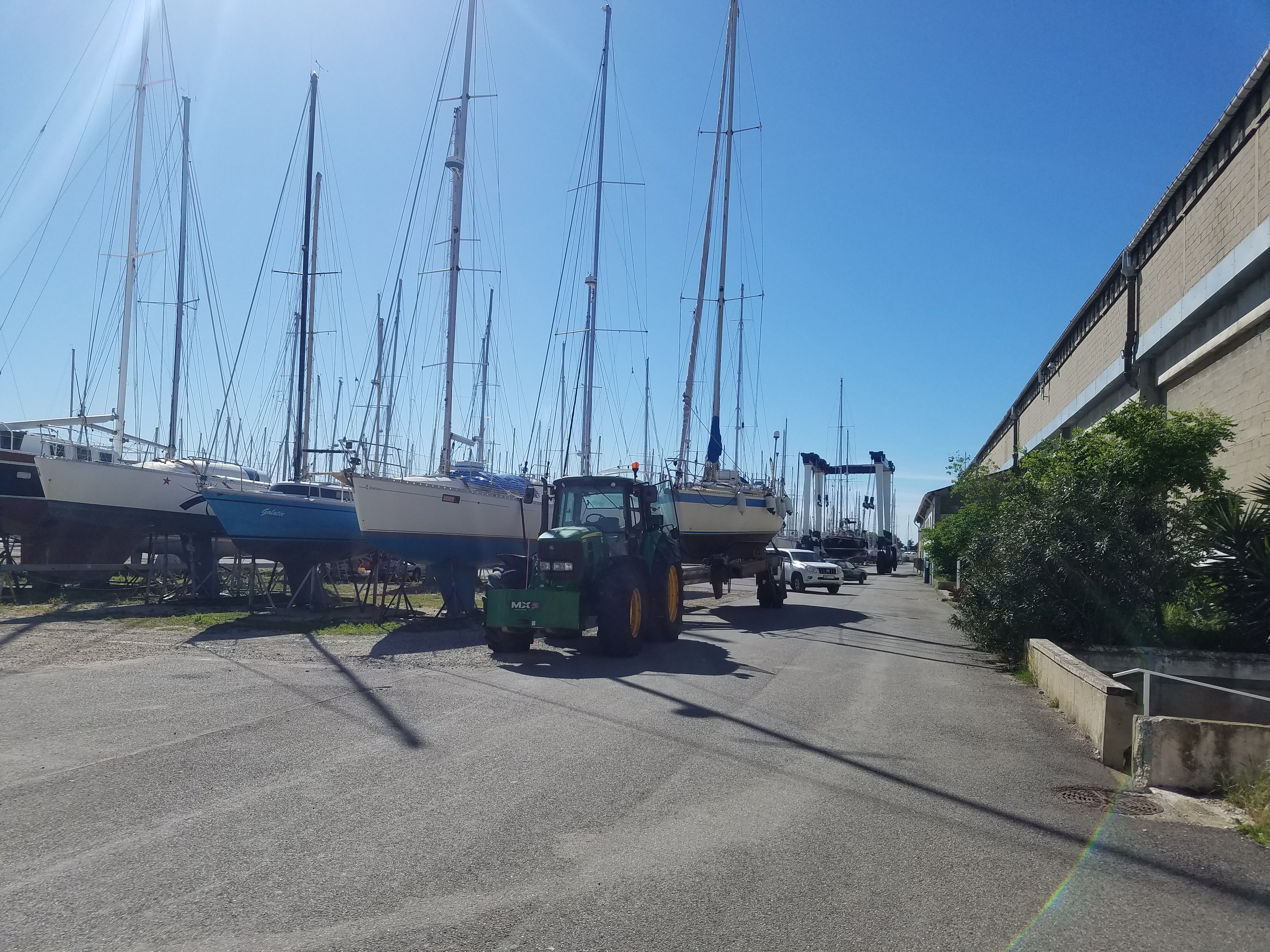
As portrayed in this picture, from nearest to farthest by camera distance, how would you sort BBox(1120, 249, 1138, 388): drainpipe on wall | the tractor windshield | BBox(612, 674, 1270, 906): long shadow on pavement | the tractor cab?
BBox(612, 674, 1270, 906): long shadow on pavement
the tractor cab
the tractor windshield
BBox(1120, 249, 1138, 388): drainpipe on wall

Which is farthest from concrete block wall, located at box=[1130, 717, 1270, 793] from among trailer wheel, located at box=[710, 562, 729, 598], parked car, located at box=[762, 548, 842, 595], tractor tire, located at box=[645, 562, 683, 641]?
parked car, located at box=[762, 548, 842, 595]

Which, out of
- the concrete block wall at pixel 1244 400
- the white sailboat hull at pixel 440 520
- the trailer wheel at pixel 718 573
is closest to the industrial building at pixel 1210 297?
the concrete block wall at pixel 1244 400

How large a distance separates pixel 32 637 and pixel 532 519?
12133mm

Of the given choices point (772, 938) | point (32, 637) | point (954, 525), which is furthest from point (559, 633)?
point (954, 525)

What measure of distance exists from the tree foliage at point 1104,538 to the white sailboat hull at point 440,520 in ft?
26.4

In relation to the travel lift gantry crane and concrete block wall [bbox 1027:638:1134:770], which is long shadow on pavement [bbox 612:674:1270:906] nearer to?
concrete block wall [bbox 1027:638:1134:770]

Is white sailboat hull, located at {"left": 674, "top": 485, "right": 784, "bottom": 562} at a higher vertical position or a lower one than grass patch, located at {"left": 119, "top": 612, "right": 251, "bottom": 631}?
higher

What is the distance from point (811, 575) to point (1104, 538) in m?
23.3

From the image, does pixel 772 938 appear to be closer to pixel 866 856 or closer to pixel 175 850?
pixel 866 856

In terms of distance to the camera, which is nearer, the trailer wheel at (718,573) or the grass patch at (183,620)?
the grass patch at (183,620)

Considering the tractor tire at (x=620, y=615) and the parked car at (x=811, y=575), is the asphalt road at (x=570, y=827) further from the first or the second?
the parked car at (x=811, y=575)

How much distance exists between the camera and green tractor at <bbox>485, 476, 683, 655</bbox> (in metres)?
13.3

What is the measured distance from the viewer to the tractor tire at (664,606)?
1523 cm

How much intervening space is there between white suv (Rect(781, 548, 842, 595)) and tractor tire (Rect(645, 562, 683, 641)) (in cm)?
1903
